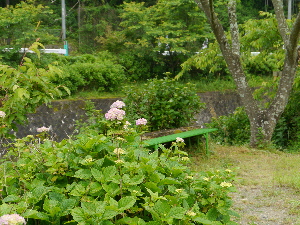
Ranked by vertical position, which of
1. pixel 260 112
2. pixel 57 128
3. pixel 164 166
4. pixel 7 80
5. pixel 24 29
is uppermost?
pixel 24 29

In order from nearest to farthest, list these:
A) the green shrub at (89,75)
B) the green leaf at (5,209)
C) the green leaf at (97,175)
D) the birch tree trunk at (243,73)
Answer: the green leaf at (5,209) < the green leaf at (97,175) < the birch tree trunk at (243,73) < the green shrub at (89,75)

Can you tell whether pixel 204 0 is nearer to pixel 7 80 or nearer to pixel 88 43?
pixel 7 80

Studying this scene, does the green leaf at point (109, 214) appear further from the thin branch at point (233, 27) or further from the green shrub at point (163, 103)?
the thin branch at point (233, 27)

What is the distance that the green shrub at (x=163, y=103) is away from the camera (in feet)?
22.4

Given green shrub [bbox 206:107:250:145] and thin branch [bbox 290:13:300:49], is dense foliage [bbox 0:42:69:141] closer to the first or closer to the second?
thin branch [bbox 290:13:300:49]

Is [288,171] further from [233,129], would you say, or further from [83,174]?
[83,174]

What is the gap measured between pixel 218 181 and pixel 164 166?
38cm

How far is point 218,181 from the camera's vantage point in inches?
102

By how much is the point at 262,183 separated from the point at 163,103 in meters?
2.24

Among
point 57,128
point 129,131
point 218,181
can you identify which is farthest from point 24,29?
point 218,181

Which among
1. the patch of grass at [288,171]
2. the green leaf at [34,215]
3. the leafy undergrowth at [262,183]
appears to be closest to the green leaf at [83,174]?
the green leaf at [34,215]

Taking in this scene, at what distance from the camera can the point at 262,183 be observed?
5402 mm

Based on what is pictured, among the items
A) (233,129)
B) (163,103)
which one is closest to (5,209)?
(163,103)

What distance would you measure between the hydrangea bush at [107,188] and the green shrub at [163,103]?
13.0 ft
